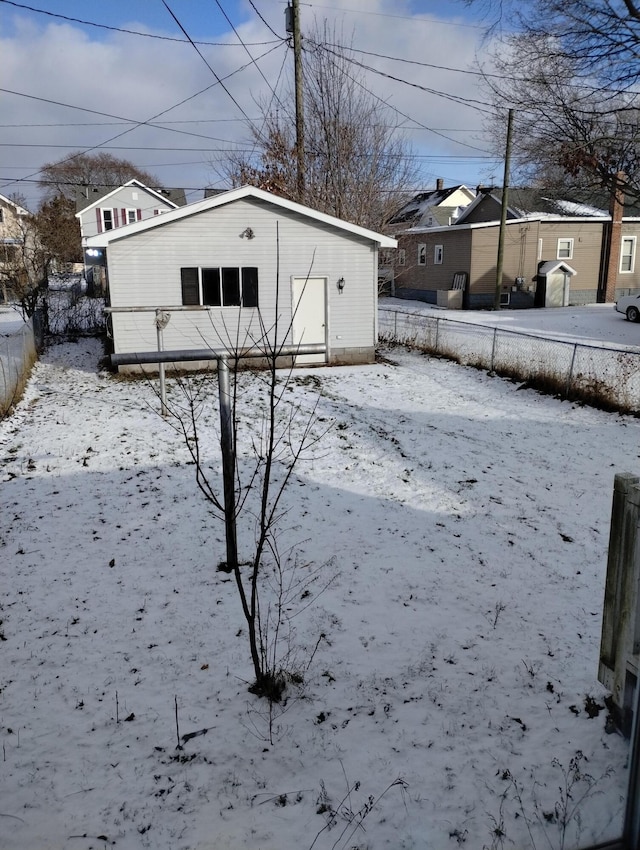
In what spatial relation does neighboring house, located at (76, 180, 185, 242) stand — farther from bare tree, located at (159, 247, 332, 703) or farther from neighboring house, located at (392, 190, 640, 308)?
bare tree, located at (159, 247, 332, 703)

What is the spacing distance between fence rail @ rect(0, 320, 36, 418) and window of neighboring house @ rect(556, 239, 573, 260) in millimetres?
26120

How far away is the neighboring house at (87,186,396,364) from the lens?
43.8ft

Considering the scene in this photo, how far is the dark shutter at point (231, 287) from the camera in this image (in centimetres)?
1395

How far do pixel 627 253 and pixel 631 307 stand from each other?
398 inches

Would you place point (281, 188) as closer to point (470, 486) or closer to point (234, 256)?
point (234, 256)

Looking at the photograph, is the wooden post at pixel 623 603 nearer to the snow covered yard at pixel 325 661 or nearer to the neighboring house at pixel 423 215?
the snow covered yard at pixel 325 661

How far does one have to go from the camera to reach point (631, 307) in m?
23.0

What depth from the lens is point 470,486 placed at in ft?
24.1

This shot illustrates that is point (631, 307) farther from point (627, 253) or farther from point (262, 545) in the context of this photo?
point (262, 545)

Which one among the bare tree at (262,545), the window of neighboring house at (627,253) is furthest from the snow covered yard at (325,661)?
the window of neighboring house at (627,253)

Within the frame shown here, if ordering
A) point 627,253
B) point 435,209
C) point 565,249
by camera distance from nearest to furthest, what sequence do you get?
point 565,249 → point 627,253 → point 435,209

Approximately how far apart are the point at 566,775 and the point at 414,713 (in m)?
0.89

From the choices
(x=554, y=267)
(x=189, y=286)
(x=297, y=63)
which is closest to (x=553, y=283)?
(x=554, y=267)

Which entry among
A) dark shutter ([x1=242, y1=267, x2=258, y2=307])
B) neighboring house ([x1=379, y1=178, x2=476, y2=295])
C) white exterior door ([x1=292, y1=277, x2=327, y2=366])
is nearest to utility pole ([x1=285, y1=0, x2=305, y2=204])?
white exterior door ([x1=292, y1=277, x2=327, y2=366])
